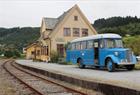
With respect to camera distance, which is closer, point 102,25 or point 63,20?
point 63,20

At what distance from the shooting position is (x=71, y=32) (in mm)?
55156

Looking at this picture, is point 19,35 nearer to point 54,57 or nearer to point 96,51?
point 54,57

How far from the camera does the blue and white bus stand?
2350cm

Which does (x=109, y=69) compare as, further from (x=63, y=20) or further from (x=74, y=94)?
(x=63, y=20)

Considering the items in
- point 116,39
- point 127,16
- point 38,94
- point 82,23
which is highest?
point 127,16

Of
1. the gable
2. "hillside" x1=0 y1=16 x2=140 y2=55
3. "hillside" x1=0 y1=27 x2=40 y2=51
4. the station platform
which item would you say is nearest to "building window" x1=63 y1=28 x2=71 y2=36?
the gable

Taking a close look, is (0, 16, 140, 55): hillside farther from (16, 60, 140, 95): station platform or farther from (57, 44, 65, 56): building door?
(16, 60, 140, 95): station platform

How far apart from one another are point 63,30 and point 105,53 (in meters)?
30.0

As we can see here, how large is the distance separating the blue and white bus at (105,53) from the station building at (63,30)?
22.7 m

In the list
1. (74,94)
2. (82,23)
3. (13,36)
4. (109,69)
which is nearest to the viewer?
(74,94)

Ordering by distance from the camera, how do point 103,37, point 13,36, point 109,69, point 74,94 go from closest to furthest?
1. point 74,94
2. point 109,69
3. point 103,37
4. point 13,36

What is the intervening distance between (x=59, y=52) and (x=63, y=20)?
5.11m

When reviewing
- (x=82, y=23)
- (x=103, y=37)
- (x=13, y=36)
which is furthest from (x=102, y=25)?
(x=103, y=37)

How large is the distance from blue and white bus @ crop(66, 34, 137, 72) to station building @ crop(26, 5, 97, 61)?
74.5 ft
